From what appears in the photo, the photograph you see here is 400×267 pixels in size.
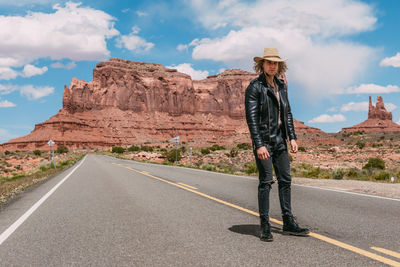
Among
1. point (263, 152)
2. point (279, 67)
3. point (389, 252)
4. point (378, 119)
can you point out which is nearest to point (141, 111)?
point (378, 119)

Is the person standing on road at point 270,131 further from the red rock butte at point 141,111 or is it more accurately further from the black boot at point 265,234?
the red rock butte at point 141,111

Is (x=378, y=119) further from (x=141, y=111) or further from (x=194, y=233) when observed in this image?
(x=194, y=233)

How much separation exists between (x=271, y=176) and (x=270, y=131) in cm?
58

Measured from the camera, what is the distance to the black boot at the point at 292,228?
4.52 m

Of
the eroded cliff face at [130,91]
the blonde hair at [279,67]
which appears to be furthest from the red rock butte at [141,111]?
the blonde hair at [279,67]

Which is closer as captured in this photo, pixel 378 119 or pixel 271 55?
pixel 271 55

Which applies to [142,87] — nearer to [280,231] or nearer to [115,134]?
[115,134]

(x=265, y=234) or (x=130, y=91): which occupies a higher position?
(x=130, y=91)

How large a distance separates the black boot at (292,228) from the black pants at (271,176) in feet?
0.27

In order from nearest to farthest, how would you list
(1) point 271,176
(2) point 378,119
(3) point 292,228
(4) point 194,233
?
(1) point 271,176, (3) point 292,228, (4) point 194,233, (2) point 378,119

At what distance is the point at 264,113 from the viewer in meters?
4.62

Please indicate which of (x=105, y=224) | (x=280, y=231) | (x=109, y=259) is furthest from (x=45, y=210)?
(x=280, y=231)

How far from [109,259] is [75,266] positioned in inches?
14.2

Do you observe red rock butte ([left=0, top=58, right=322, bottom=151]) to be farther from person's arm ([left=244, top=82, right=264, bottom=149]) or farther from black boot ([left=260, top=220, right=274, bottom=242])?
black boot ([left=260, top=220, right=274, bottom=242])
